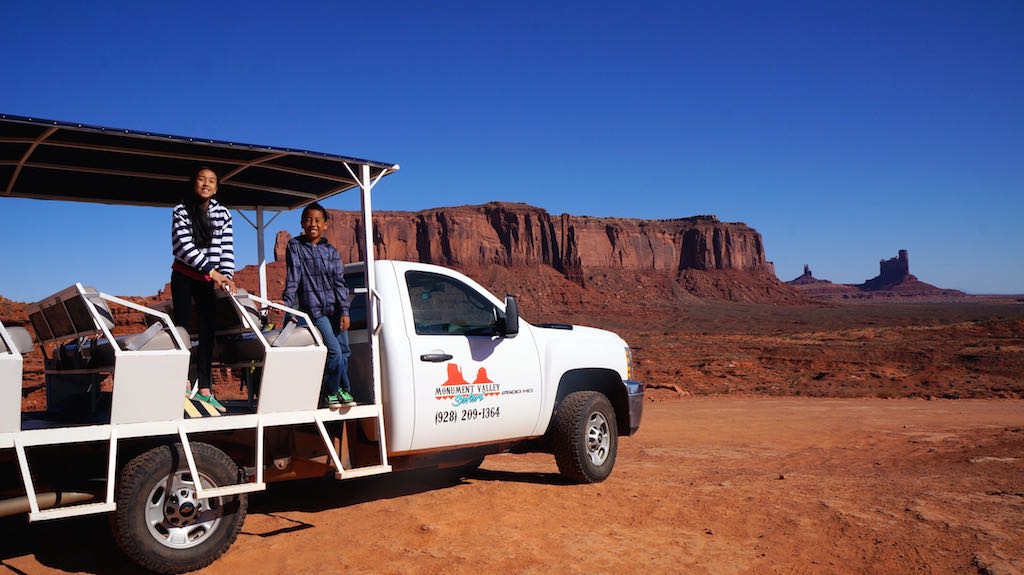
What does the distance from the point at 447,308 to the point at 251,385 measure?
5.58 feet

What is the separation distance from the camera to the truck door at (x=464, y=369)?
20.6 ft

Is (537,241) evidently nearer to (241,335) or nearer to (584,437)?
(584,437)

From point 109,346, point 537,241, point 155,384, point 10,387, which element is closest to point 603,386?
point 155,384

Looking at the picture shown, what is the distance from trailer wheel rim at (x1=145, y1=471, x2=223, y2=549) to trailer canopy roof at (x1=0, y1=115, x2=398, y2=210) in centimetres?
231

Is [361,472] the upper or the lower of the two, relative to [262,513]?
upper

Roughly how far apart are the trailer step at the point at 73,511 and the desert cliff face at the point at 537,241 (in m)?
103

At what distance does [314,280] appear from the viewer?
597 cm

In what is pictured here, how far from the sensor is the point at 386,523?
20.1ft

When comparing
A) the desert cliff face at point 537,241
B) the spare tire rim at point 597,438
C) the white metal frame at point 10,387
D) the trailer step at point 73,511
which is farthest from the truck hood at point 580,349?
the desert cliff face at point 537,241

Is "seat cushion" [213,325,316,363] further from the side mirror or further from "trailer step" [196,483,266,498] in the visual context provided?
the side mirror

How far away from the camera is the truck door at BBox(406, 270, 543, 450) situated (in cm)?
629

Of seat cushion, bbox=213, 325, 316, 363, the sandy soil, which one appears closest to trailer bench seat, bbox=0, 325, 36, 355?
seat cushion, bbox=213, 325, 316, 363

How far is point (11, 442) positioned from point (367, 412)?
232cm

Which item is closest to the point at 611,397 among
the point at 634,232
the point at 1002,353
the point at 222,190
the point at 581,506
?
the point at 581,506
